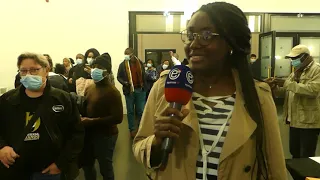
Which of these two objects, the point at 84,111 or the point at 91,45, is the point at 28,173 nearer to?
the point at 84,111

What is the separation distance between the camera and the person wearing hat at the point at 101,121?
10.5 feet

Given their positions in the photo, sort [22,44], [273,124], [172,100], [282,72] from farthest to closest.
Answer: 1. [282,72]
2. [22,44]
3. [273,124]
4. [172,100]

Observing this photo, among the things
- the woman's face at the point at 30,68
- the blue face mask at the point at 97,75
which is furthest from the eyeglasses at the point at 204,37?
the blue face mask at the point at 97,75

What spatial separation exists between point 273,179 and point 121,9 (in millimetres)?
8469

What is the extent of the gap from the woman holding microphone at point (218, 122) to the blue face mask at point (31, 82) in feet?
4.48

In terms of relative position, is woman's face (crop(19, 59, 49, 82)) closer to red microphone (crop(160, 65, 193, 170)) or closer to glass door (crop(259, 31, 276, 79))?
red microphone (crop(160, 65, 193, 170))

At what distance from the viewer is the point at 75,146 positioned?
2.50 metres

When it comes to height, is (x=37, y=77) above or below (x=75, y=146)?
above

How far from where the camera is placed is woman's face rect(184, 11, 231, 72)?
1.20 m

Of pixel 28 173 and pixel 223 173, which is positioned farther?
pixel 28 173

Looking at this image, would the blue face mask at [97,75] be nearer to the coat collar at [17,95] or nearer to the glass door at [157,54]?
the coat collar at [17,95]

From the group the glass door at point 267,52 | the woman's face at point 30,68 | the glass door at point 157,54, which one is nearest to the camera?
the woman's face at point 30,68

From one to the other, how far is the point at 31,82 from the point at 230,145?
170 centimetres

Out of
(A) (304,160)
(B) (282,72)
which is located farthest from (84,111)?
(B) (282,72)
